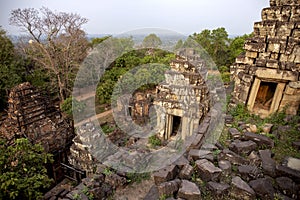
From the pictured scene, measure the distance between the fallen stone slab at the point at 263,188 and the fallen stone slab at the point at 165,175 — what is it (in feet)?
6.16

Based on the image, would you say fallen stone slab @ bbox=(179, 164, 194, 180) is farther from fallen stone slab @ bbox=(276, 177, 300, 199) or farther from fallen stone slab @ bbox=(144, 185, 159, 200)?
fallen stone slab @ bbox=(276, 177, 300, 199)

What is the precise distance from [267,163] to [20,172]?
21.2 feet

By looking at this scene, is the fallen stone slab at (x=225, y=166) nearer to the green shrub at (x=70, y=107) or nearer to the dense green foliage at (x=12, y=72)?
the green shrub at (x=70, y=107)

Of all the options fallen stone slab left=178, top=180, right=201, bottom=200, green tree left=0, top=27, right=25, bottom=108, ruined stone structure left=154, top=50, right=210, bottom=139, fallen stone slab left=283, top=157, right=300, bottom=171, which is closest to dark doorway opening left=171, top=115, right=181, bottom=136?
ruined stone structure left=154, top=50, right=210, bottom=139

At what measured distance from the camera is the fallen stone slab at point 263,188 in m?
4.28

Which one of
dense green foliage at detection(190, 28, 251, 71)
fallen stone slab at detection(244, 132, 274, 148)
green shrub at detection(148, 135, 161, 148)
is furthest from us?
dense green foliage at detection(190, 28, 251, 71)

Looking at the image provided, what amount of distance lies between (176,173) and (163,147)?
4805mm

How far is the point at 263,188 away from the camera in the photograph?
4355mm

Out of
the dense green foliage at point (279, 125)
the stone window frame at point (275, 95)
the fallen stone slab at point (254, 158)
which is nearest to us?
the fallen stone slab at point (254, 158)

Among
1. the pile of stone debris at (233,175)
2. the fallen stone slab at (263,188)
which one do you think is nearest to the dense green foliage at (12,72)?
the pile of stone debris at (233,175)

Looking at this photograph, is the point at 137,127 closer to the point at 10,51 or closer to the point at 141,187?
the point at 141,187

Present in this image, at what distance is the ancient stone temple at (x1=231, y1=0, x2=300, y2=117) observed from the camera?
8008 millimetres

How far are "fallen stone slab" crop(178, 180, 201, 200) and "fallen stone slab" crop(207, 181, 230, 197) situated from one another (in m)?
0.41

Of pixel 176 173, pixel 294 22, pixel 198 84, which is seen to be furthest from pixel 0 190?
pixel 294 22
